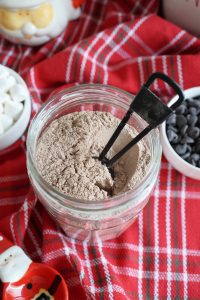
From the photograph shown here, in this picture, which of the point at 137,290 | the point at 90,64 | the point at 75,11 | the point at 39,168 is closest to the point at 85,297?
the point at 137,290

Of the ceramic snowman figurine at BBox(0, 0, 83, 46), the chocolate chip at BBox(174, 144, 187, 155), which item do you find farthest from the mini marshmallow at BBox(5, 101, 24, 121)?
the chocolate chip at BBox(174, 144, 187, 155)

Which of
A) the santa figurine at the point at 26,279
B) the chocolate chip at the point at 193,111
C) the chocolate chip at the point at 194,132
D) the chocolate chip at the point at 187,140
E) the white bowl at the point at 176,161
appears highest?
the chocolate chip at the point at 193,111

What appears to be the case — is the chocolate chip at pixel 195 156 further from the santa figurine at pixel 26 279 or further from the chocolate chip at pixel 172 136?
the santa figurine at pixel 26 279

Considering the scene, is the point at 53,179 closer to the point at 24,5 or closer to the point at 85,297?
the point at 85,297

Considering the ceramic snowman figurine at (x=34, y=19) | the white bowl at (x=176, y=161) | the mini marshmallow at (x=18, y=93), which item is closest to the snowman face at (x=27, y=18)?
the ceramic snowman figurine at (x=34, y=19)

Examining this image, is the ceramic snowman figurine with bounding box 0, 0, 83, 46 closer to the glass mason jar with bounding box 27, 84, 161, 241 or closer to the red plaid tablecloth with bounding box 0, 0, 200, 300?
the red plaid tablecloth with bounding box 0, 0, 200, 300

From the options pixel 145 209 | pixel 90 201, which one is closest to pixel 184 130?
pixel 145 209
